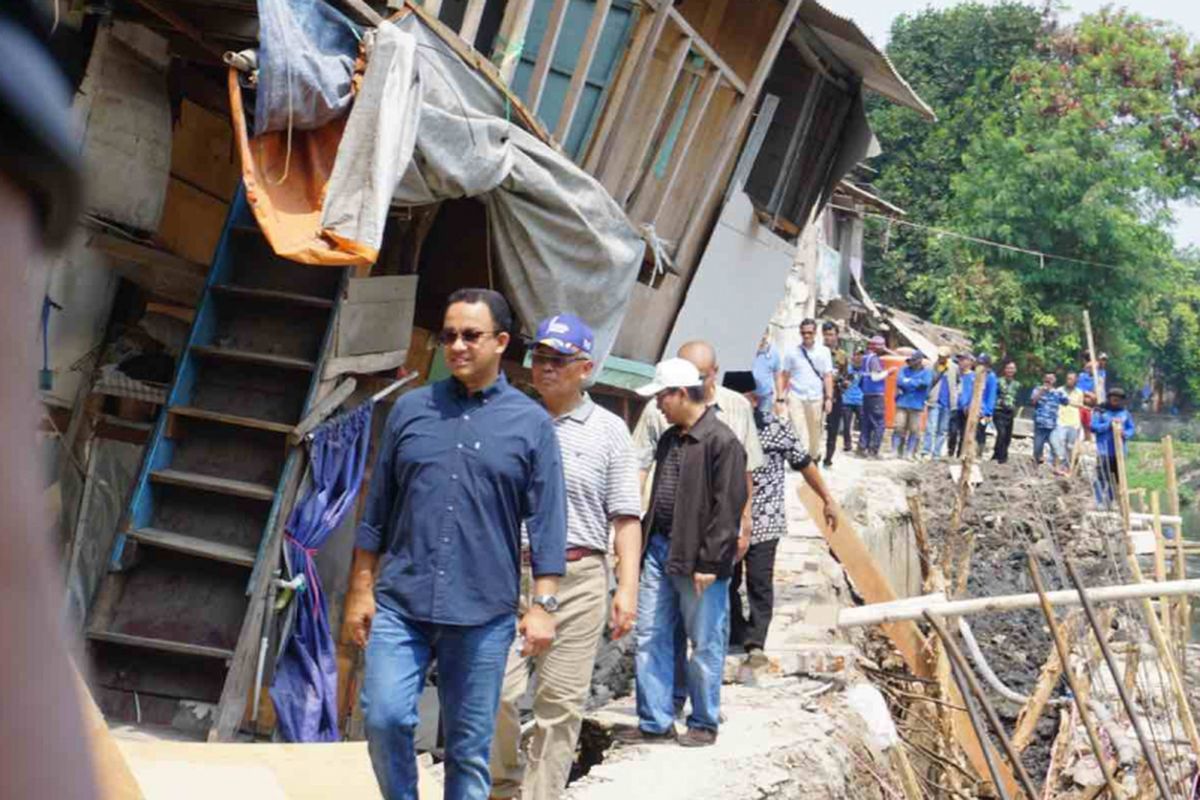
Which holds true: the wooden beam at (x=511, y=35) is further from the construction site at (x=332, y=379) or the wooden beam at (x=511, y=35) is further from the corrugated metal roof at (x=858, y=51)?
the corrugated metal roof at (x=858, y=51)

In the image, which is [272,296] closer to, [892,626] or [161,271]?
[161,271]

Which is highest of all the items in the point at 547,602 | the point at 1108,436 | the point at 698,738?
the point at 1108,436

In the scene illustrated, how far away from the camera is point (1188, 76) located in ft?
143

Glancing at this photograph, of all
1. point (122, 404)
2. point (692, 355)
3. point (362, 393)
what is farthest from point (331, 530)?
point (692, 355)

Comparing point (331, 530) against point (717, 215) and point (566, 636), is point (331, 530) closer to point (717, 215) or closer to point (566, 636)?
point (566, 636)

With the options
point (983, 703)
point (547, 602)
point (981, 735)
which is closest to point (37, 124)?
point (547, 602)

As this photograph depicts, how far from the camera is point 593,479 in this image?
19.0ft

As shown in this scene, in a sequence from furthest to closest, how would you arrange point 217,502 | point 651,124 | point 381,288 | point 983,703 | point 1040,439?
point 1040,439 < point 651,124 < point 381,288 < point 217,502 < point 983,703

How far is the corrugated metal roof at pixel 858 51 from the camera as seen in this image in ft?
41.0

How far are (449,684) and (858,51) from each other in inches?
398

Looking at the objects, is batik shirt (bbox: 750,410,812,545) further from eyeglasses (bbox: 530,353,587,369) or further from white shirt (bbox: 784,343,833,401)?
white shirt (bbox: 784,343,833,401)

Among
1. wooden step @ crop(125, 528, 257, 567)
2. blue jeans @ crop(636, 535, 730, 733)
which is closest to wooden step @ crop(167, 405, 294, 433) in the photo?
wooden step @ crop(125, 528, 257, 567)

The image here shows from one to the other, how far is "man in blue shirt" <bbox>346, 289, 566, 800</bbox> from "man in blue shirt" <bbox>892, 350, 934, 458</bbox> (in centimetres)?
1686

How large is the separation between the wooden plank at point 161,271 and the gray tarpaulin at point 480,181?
4.28 ft
